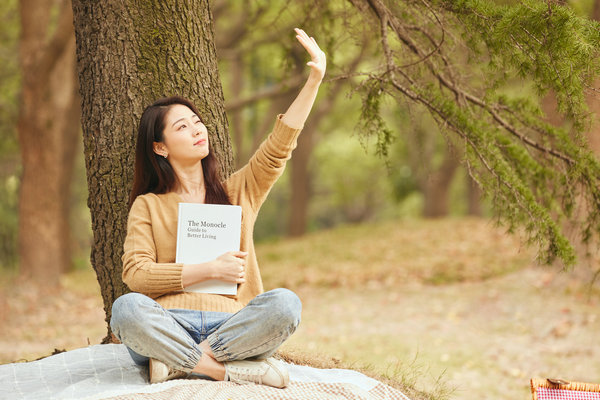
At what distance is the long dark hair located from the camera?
9.64 ft

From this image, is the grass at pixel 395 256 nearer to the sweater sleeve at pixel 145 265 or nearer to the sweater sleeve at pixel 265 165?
the sweater sleeve at pixel 265 165

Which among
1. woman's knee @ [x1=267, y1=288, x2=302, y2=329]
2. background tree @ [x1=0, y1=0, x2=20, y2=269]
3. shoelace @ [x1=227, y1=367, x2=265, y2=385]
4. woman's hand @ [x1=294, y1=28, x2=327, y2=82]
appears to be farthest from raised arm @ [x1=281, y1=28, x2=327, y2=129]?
background tree @ [x1=0, y1=0, x2=20, y2=269]

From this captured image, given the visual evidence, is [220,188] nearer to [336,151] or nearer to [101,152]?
[101,152]

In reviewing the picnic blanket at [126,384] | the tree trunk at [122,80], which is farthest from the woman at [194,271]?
the tree trunk at [122,80]

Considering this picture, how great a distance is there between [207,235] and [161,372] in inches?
25.0

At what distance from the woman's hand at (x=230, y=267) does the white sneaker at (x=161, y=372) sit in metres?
0.45

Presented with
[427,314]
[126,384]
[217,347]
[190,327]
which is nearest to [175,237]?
A: [190,327]

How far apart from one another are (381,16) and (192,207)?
174 cm

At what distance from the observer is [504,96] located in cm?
386

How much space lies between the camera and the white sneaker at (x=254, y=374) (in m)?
2.74

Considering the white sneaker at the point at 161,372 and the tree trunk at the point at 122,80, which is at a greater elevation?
the tree trunk at the point at 122,80

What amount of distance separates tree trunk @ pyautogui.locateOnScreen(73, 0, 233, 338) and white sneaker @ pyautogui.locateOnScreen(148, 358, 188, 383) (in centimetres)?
74

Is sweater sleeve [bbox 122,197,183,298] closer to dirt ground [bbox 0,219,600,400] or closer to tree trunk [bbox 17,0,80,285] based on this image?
dirt ground [bbox 0,219,600,400]

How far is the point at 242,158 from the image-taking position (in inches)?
569
